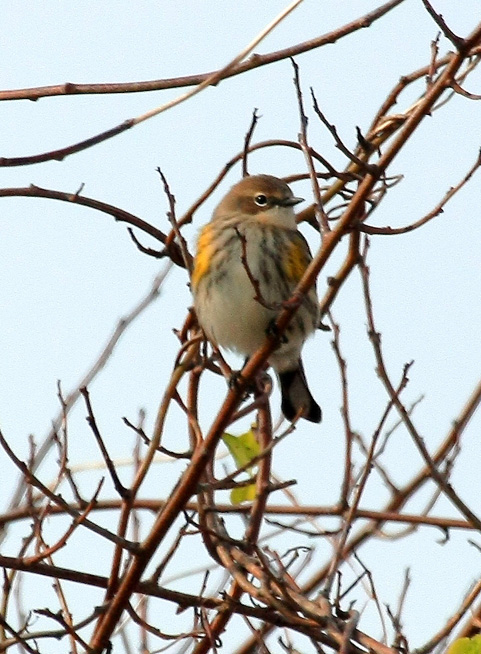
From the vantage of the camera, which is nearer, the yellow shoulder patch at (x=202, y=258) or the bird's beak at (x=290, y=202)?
the yellow shoulder patch at (x=202, y=258)

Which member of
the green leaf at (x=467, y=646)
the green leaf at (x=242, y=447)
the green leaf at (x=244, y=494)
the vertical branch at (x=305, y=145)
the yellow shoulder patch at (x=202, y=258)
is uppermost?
the yellow shoulder patch at (x=202, y=258)

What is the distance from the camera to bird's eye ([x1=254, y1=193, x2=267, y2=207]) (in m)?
6.13

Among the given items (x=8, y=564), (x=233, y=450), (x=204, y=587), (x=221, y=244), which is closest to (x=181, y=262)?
(x=221, y=244)

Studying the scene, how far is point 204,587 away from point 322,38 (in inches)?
78.7

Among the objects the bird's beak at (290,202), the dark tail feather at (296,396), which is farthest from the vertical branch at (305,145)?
the dark tail feather at (296,396)

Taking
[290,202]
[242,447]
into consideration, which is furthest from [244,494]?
[290,202]

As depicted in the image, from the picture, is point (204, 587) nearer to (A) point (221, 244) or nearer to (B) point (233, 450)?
(B) point (233, 450)

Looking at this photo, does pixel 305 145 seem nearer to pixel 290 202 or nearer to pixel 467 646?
pixel 467 646

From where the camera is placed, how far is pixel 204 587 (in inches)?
163

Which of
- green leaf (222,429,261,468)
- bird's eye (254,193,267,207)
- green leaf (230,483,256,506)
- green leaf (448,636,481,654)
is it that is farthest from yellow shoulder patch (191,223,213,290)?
green leaf (448,636,481,654)

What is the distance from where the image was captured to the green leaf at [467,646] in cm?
307

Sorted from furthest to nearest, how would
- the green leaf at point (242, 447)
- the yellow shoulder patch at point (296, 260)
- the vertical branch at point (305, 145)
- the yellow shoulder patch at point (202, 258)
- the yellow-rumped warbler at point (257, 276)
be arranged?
the yellow shoulder patch at point (202, 258) → the yellow shoulder patch at point (296, 260) → the yellow-rumped warbler at point (257, 276) → the green leaf at point (242, 447) → the vertical branch at point (305, 145)

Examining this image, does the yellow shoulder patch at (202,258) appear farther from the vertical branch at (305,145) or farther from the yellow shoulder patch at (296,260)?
the vertical branch at (305,145)

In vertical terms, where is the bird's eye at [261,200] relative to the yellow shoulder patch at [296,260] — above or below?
above
